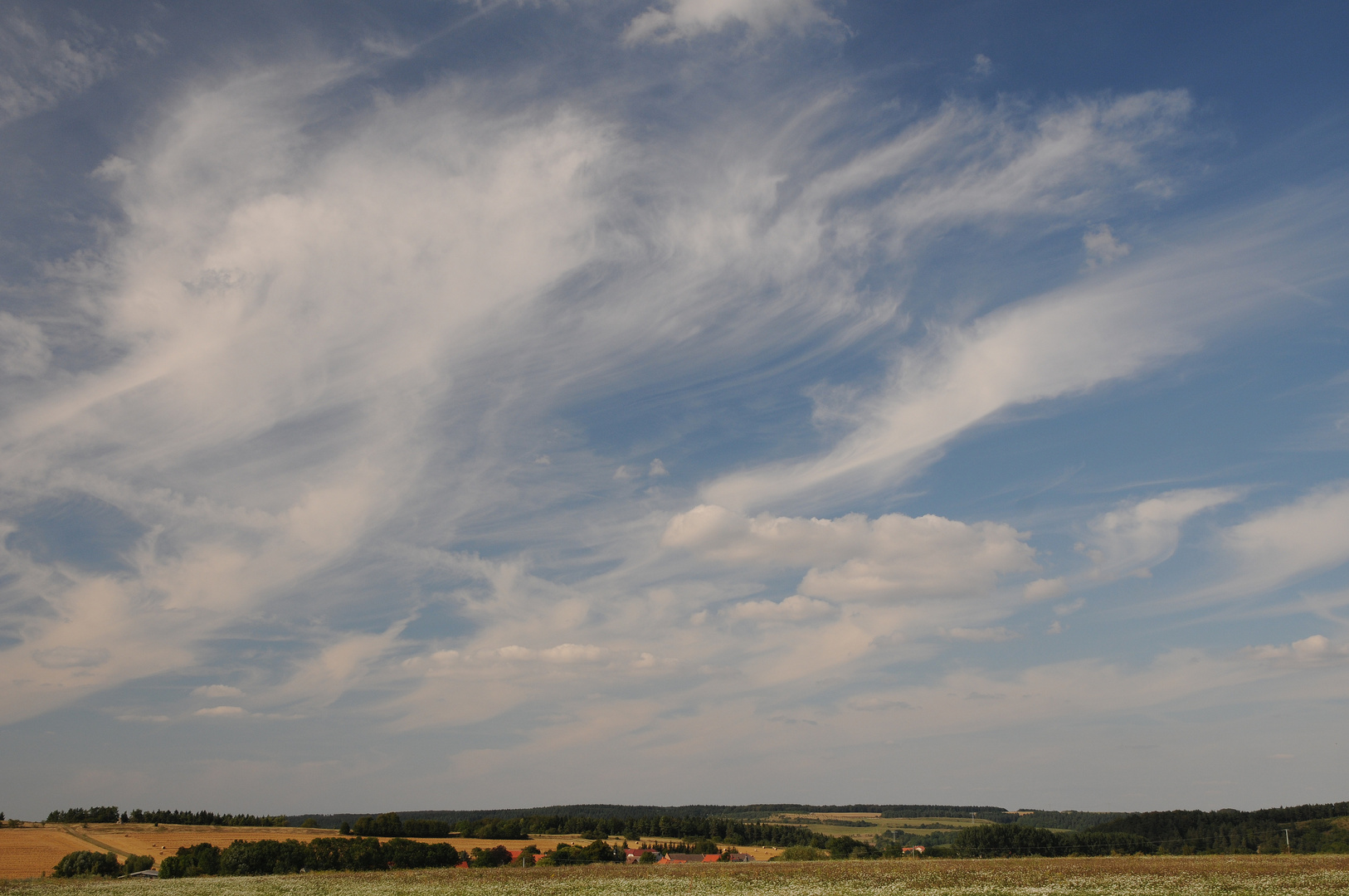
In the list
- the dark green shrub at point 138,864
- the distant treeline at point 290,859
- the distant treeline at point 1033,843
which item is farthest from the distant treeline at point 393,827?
the distant treeline at point 1033,843

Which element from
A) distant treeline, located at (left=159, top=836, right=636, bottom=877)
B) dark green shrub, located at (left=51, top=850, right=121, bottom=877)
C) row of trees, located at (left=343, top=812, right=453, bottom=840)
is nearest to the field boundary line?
dark green shrub, located at (left=51, top=850, right=121, bottom=877)

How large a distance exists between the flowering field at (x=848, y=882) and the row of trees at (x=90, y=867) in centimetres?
2618

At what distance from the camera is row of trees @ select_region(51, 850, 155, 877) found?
94.4 meters

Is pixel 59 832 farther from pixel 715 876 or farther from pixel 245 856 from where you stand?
pixel 715 876

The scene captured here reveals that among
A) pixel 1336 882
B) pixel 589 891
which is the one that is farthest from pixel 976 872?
pixel 589 891

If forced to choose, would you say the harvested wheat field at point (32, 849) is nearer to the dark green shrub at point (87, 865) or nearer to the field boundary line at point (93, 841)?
the field boundary line at point (93, 841)

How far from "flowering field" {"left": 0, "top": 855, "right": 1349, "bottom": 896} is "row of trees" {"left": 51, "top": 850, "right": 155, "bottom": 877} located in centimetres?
2618

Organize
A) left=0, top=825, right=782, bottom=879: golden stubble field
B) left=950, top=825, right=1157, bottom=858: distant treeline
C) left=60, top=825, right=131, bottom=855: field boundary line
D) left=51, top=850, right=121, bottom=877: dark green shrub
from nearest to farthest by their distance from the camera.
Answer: left=51, top=850, right=121, bottom=877: dark green shrub → left=0, top=825, right=782, bottom=879: golden stubble field → left=950, top=825, right=1157, bottom=858: distant treeline → left=60, top=825, right=131, bottom=855: field boundary line

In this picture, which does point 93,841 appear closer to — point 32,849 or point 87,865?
point 32,849

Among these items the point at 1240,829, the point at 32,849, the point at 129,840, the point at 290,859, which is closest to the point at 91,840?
the point at 129,840

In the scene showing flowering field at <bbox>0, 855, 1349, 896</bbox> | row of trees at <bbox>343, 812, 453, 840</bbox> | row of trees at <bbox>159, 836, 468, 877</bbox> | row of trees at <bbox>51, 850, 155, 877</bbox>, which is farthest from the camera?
row of trees at <bbox>343, 812, 453, 840</bbox>

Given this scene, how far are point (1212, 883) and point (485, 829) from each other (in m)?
145

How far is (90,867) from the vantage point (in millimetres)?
96875

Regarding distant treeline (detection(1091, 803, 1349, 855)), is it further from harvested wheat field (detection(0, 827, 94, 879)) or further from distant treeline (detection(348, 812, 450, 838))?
harvested wheat field (detection(0, 827, 94, 879))
